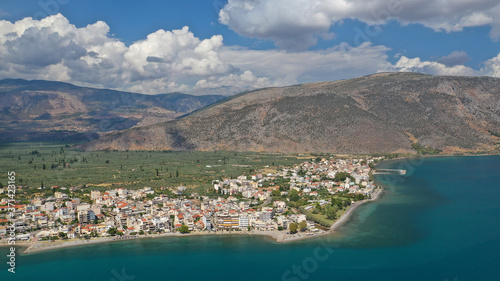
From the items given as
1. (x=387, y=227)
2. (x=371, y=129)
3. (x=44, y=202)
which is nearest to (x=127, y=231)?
(x=44, y=202)

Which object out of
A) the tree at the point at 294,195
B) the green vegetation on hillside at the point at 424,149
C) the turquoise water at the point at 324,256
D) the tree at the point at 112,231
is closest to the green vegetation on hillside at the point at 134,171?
the tree at the point at 294,195

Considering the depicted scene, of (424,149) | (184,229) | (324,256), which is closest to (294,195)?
(184,229)

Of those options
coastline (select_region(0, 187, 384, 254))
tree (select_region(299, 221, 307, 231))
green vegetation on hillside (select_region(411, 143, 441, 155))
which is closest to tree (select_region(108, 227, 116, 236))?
coastline (select_region(0, 187, 384, 254))

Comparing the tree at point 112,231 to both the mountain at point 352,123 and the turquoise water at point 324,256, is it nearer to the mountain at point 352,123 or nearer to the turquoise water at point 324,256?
the turquoise water at point 324,256

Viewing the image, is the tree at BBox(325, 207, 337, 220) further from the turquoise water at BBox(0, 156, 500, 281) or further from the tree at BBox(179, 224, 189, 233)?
the tree at BBox(179, 224, 189, 233)

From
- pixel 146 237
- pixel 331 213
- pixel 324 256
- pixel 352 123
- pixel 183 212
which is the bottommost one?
pixel 324 256

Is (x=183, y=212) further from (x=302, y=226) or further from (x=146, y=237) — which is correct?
(x=302, y=226)
